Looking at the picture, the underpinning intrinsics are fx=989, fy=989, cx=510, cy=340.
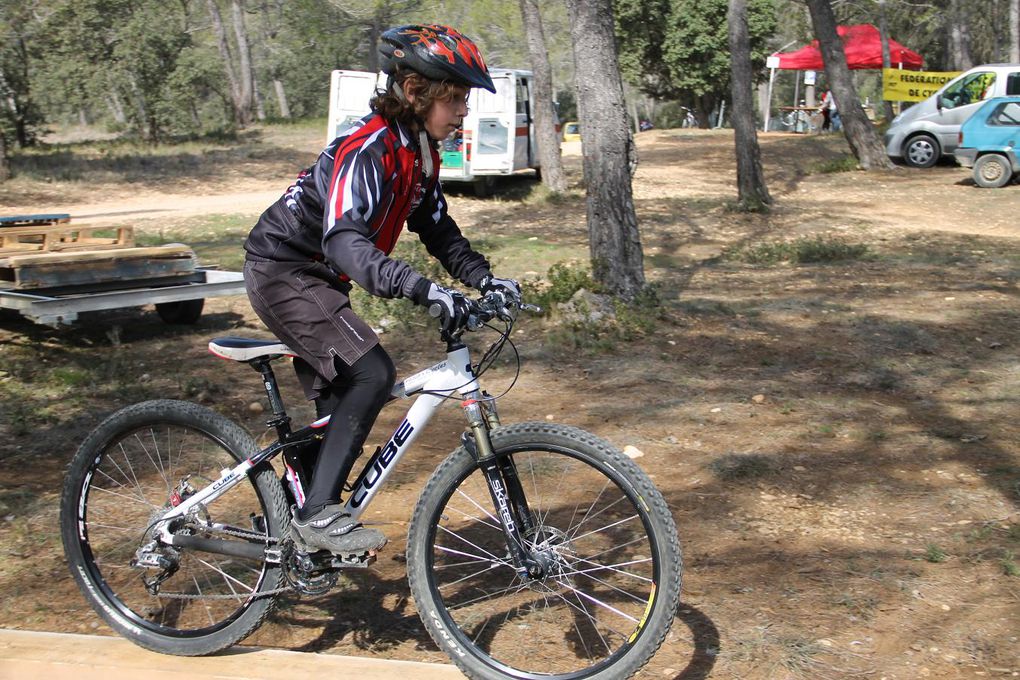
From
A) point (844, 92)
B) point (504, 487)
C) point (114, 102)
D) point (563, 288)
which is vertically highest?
point (114, 102)

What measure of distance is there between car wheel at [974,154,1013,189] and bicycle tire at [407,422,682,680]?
662 inches

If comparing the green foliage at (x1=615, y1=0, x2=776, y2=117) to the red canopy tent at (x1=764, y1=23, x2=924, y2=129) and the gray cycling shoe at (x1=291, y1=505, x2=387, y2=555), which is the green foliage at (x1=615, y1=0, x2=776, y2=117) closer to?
the red canopy tent at (x1=764, y1=23, x2=924, y2=129)

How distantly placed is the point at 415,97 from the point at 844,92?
19918 millimetres

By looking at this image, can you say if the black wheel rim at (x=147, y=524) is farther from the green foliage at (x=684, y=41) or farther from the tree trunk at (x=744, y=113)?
the green foliage at (x=684, y=41)

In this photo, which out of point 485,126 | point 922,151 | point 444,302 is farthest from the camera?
point 922,151

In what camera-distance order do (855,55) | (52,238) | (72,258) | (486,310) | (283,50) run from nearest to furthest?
1. (486,310)
2. (72,258)
3. (52,238)
4. (855,55)
5. (283,50)

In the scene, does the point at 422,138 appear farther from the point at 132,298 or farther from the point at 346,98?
the point at 346,98

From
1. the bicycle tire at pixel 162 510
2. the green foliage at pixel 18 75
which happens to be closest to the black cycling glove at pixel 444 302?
the bicycle tire at pixel 162 510

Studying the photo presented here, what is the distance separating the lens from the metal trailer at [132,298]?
7.83 meters

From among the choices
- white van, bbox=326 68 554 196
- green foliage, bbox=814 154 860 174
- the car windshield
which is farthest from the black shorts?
the car windshield

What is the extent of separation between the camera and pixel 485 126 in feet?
65.7

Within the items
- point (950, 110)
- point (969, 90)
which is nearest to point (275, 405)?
point (950, 110)

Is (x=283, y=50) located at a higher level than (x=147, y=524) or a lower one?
higher

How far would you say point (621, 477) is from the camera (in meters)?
3.14
